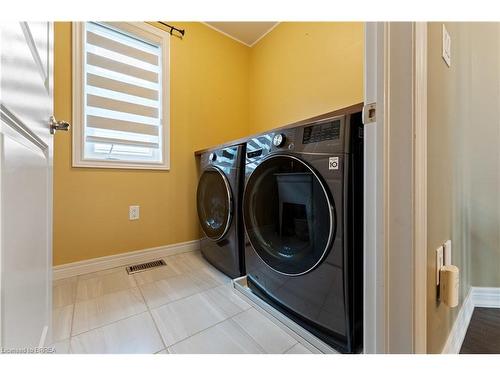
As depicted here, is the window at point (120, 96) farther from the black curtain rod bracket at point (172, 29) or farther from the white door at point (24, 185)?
the white door at point (24, 185)

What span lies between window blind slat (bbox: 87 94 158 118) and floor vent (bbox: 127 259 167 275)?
1.17 m

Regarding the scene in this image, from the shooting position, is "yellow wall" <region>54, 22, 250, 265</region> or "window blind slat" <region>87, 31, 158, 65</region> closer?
"yellow wall" <region>54, 22, 250, 265</region>

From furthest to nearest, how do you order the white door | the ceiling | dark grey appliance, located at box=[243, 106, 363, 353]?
the ceiling
dark grey appliance, located at box=[243, 106, 363, 353]
the white door

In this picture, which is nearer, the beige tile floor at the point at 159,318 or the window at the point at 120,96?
the beige tile floor at the point at 159,318

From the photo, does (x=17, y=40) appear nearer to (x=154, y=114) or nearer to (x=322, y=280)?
(x=322, y=280)

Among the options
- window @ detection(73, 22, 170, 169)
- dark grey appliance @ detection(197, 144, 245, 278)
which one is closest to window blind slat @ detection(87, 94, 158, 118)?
window @ detection(73, 22, 170, 169)

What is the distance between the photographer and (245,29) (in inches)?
83.7

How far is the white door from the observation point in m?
0.36

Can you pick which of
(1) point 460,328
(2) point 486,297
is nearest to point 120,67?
(1) point 460,328

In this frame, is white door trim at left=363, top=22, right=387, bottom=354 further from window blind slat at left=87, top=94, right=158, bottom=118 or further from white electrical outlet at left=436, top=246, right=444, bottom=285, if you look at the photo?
window blind slat at left=87, top=94, right=158, bottom=118

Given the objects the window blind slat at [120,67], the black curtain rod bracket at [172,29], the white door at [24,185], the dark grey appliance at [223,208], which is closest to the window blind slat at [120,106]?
the window blind slat at [120,67]

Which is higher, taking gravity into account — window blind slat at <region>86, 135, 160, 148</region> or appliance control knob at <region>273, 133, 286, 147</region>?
window blind slat at <region>86, 135, 160, 148</region>

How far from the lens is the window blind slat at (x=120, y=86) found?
153 centimetres

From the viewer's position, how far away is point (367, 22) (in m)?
0.52
